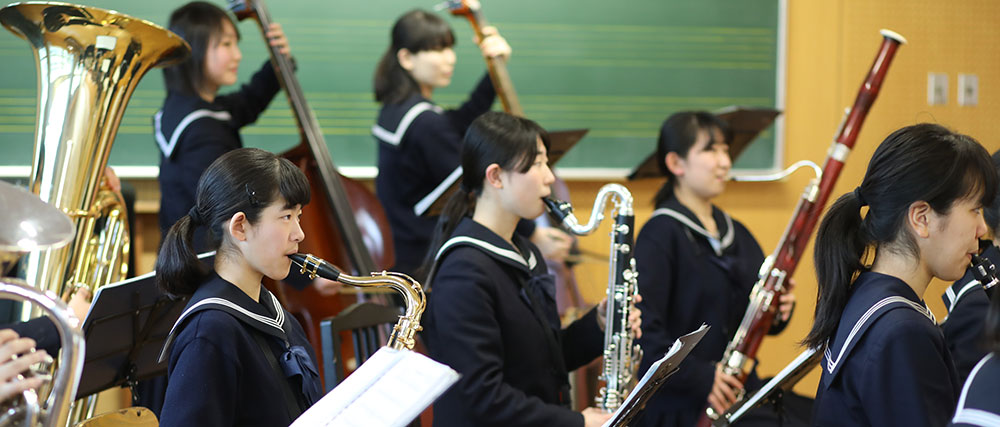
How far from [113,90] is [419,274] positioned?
77 centimetres

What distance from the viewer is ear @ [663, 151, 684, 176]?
271 cm

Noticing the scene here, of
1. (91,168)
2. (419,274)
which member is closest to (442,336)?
(419,274)

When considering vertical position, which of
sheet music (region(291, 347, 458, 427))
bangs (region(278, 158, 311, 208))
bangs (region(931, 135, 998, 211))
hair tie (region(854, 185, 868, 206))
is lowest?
sheet music (region(291, 347, 458, 427))

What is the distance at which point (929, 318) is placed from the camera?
146cm

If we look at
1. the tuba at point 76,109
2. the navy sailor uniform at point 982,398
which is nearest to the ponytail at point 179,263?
the tuba at point 76,109

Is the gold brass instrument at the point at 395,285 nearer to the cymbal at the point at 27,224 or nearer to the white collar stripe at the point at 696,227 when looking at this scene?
the cymbal at the point at 27,224

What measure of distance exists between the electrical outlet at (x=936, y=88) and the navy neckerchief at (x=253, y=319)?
128 inches

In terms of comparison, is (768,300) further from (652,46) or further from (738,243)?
(652,46)

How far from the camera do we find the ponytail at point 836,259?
159cm

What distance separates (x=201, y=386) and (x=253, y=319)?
0.15 meters

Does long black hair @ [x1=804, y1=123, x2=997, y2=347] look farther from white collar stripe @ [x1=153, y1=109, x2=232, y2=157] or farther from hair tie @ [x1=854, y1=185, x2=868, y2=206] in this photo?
white collar stripe @ [x1=153, y1=109, x2=232, y2=157]

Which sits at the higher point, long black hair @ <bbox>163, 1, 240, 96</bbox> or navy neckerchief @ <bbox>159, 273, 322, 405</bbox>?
long black hair @ <bbox>163, 1, 240, 96</bbox>

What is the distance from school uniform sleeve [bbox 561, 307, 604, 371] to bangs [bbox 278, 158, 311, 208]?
82 cm

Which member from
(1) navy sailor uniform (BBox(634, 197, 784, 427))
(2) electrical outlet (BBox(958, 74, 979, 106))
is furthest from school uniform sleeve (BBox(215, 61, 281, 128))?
(2) electrical outlet (BBox(958, 74, 979, 106))
